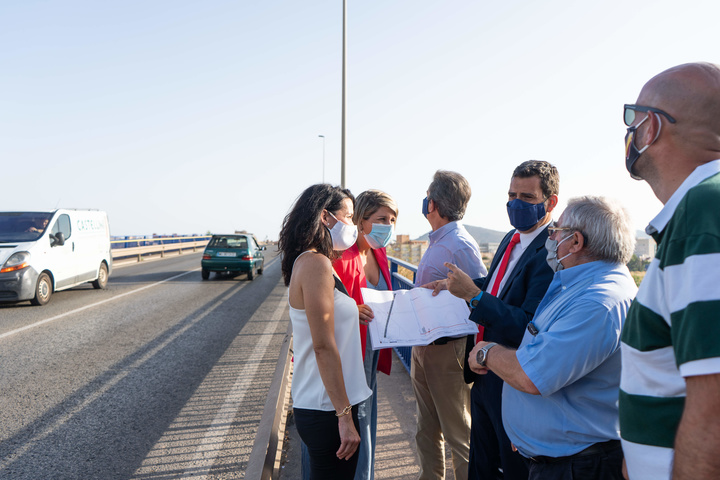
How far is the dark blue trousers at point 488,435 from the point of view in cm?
232

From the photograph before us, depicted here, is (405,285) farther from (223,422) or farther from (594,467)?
(594,467)

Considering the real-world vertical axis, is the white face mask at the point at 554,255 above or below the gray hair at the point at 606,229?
below

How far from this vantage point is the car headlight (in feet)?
31.7

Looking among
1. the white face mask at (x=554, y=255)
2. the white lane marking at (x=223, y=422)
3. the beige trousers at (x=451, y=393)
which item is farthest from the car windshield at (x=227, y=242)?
the white face mask at (x=554, y=255)

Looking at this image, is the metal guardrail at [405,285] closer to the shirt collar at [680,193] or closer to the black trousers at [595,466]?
the black trousers at [595,466]

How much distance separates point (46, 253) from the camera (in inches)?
419

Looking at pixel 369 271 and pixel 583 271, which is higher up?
pixel 583 271

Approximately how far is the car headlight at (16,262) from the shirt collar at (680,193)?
11774 millimetres

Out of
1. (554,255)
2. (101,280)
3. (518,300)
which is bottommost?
(101,280)

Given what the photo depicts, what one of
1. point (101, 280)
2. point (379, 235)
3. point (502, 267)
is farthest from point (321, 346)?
point (101, 280)

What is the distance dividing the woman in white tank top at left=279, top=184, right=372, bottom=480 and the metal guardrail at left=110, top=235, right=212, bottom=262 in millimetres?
20626

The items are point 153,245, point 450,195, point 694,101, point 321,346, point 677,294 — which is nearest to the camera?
point 677,294

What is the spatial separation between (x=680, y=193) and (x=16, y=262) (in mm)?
11906

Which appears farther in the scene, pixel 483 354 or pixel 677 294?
pixel 483 354
